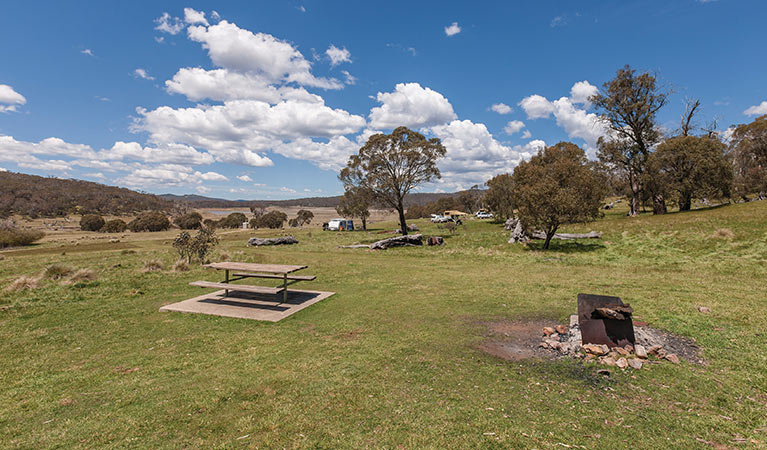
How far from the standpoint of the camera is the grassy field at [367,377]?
390 centimetres

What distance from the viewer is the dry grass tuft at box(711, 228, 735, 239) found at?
18.2 m

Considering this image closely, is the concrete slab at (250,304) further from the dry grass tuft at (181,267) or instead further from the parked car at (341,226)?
the parked car at (341,226)

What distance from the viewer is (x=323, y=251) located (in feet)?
86.7

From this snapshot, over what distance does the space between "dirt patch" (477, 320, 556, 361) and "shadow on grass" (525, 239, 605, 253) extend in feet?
52.5

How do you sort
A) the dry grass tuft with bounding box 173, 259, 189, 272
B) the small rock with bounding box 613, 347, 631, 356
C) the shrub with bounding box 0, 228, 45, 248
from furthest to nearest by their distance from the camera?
the shrub with bounding box 0, 228, 45, 248 < the dry grass tuft with bounding box 173, 259, 189, 272 < the small rock with bounding box 613, 347, 631, 356

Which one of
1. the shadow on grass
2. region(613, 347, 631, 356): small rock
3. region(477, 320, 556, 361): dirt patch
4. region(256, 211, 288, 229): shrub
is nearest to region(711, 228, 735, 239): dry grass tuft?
the shadow on grass

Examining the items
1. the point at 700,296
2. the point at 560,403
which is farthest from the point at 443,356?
the point at 700,296

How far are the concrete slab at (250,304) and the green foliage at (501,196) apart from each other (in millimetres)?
37818

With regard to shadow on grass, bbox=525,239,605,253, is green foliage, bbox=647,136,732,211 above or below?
above

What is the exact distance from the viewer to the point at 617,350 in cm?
593

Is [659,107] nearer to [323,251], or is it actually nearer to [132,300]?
[323,251]

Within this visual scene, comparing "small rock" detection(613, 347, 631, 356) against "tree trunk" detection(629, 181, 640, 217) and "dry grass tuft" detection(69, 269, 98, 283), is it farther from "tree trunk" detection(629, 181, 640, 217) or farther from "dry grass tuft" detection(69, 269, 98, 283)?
"tree trunk" detection(629, 181, 640, 217)

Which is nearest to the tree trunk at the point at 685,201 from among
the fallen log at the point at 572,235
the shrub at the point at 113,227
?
the fallen log at the point at 572,235

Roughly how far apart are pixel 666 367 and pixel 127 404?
27.8 feet
